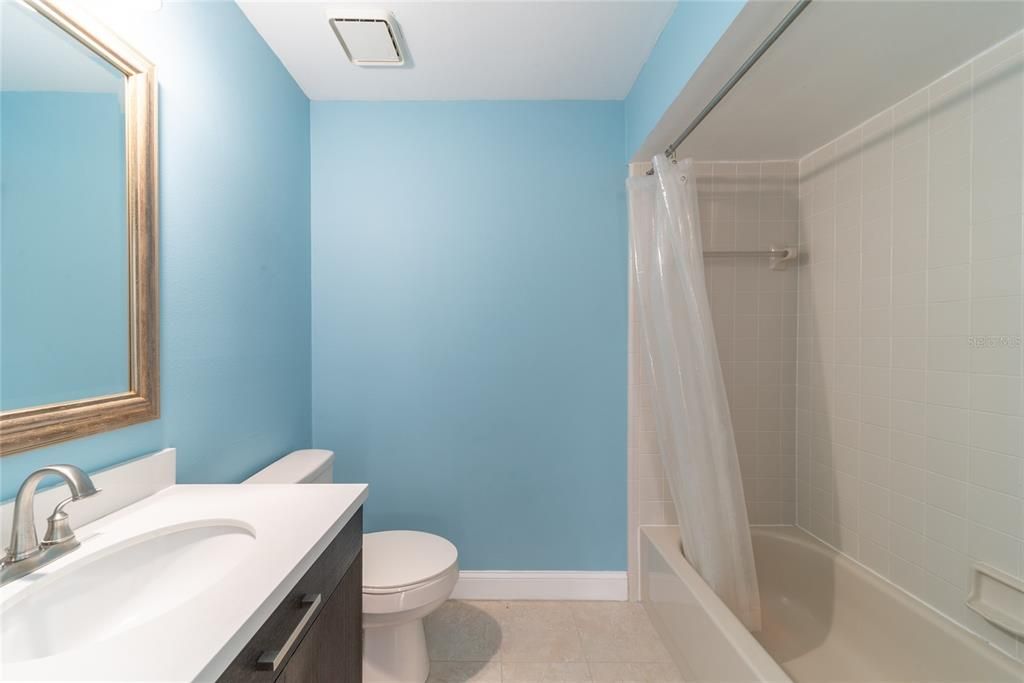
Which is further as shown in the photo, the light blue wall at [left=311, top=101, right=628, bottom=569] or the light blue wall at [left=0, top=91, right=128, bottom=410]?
the light blue wall at [left=311, top=101, right=628, bottom=569]

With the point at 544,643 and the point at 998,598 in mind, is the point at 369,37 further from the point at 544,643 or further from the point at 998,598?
the point at 998,598

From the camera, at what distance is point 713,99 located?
131 centimetres

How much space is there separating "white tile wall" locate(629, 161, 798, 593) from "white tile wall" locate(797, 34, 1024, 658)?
0.11 meters

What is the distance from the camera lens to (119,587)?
2.62 feet

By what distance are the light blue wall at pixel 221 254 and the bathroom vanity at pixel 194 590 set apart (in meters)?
0.15

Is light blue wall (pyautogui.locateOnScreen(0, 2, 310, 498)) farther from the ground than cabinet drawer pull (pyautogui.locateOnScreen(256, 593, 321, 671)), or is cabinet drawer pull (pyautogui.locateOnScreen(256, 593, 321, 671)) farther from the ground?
light blue wall (pyautogui.locateOnScreen(0, 2, 310, 498))

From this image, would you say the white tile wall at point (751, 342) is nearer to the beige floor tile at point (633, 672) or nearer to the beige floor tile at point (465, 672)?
the beige floor tile at point (633, 672)

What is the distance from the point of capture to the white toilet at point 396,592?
1318 millimetres

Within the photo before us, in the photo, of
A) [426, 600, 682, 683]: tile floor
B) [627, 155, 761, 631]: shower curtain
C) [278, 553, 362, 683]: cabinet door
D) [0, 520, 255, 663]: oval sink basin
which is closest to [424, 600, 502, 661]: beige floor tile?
[426, 600, 682, 683]: tile floor

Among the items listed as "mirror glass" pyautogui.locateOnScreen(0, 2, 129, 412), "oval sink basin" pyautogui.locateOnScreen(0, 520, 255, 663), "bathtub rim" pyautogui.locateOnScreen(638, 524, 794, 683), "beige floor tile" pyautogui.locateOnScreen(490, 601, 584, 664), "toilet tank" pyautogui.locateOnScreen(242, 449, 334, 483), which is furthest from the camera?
"beige floor tile" pyautogui.locateOnScreen(490, 601, 584, 664)

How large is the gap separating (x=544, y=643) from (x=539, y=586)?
0.29 m

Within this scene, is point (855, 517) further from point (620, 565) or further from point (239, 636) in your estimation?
point (239, 636)

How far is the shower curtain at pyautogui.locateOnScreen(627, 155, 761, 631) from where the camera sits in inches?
59.5

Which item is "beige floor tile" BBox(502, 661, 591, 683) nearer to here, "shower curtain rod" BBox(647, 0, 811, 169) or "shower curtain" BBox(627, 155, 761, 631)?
"shower curtain" BBox(627, 155, 761, 631)
